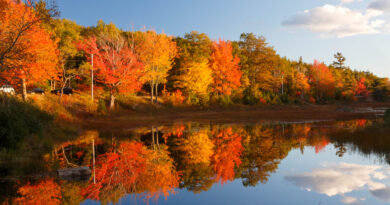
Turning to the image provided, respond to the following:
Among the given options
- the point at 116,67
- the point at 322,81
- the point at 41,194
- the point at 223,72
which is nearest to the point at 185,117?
the point at 116,67

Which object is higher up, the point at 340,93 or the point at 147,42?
the point at 147,42

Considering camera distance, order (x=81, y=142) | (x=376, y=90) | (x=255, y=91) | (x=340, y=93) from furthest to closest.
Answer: (x=376, y=90) → (x=340, y=93) → (x=255, y=91) → (x=81, y=142)

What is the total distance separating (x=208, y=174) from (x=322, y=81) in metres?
71.5

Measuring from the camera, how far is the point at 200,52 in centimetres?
4950

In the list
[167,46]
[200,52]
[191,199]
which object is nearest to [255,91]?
[200,52]

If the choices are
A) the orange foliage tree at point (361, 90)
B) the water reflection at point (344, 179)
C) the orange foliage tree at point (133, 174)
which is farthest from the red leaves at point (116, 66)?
the orange foliage tree at point (361, 90)

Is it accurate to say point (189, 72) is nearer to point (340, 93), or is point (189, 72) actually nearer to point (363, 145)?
point (363, 145)

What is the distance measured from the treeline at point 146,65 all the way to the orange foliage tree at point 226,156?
1215cm

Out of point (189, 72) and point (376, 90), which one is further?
point (376, 90)

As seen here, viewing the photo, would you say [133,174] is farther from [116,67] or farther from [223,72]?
A: [223,72]

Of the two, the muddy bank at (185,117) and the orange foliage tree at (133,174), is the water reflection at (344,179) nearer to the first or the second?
the orange foliage tree at (133,174)

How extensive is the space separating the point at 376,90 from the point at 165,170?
93.0m

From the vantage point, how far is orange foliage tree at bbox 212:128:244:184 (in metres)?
11.2

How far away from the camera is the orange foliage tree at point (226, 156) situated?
11.2 meters
